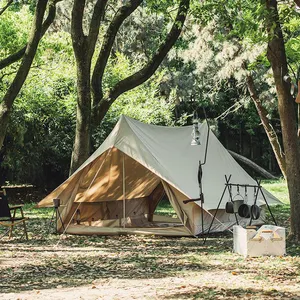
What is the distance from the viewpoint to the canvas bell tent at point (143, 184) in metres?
9.28

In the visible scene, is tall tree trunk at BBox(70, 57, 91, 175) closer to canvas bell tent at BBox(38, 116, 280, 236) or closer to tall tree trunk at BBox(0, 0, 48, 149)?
canvas bell tent at BBox(38, 116, 280, 236)

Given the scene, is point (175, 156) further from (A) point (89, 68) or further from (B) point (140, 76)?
(A) point (89, 68)

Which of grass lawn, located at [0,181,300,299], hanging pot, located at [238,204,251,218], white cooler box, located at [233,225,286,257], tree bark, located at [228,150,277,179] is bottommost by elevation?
grass lawn, located at [0,181,300,299]

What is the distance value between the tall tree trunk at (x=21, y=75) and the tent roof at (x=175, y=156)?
1.52m

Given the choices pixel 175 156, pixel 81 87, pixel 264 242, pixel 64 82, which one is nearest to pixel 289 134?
pixel 264 242

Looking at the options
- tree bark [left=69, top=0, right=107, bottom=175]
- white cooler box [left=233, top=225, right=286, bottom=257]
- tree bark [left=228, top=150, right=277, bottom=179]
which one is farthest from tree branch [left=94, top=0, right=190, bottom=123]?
tree bark [left=228, top=150, right=277, bottom=179]

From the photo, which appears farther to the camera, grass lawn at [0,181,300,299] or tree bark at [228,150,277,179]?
tree bark at [228,150,277,179]

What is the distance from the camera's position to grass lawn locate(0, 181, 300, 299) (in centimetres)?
500

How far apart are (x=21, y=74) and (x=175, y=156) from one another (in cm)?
293

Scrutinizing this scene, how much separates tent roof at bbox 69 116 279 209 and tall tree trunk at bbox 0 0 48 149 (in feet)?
4.97

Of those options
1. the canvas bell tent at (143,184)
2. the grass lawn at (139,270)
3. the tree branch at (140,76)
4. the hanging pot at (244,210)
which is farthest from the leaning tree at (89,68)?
the hanging pot at (244,210)

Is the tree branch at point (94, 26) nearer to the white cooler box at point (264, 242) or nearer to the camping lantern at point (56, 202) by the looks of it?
the camping lantern at point (56, 202)

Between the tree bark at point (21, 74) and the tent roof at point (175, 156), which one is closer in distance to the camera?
the tent roof at point (175, 156)

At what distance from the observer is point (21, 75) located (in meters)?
9.98
